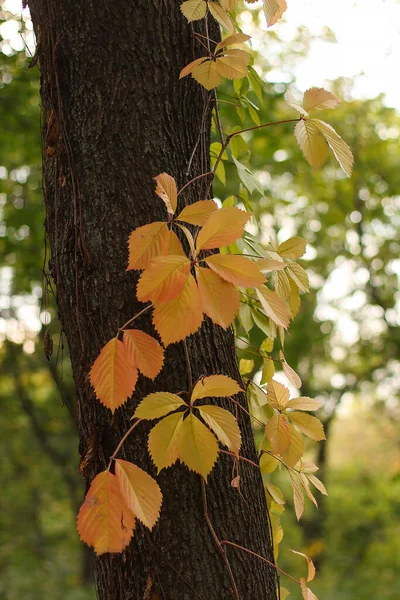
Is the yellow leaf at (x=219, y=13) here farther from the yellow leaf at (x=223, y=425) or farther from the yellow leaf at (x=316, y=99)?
the yellow leaf at (x=223, y=425)

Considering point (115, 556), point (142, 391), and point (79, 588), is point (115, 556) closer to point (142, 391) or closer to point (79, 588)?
point (142, 391)

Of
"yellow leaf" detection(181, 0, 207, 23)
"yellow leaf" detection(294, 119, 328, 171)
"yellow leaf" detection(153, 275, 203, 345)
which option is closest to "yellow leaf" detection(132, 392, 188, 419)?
"yellow leaf" detection(153, 275, 203, 345)

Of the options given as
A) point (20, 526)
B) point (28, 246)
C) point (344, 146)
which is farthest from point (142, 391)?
point (20, 526)

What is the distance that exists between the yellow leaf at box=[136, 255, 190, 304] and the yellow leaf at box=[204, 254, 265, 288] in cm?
5

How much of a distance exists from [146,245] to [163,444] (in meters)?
0.29

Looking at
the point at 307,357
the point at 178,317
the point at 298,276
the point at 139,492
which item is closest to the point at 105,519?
the point at 139,492

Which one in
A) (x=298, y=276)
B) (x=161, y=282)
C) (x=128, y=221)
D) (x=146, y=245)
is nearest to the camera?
(x=161, y=282)

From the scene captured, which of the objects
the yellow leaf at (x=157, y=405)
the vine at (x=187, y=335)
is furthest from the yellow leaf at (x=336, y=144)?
the yellow leaf at (x=157, y=405)

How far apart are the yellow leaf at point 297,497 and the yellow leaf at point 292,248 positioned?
0.45 m

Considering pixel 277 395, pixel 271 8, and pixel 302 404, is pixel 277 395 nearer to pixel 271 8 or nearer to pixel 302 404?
pixel 302 404

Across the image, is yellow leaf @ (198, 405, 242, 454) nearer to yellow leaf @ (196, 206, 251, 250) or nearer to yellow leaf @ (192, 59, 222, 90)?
yellow leaf @ (196, 206, 251, 250)

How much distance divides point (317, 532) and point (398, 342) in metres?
4.19

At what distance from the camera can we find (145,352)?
2.95 feet

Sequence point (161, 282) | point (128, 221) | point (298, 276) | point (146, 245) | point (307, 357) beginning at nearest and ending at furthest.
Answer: point (161, 282) < point (146, 245) < point (128, 221) < point (298, 276) < point (307, 357)
